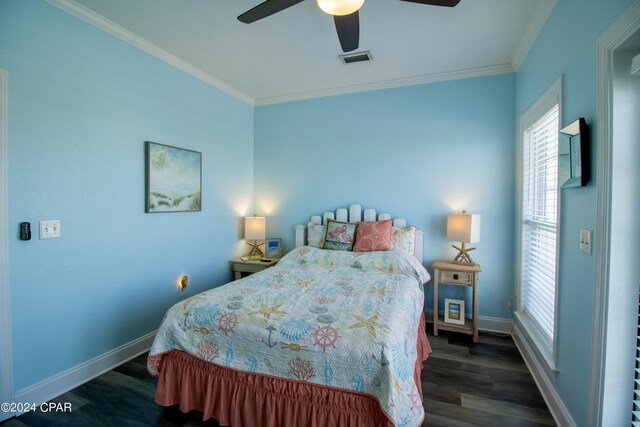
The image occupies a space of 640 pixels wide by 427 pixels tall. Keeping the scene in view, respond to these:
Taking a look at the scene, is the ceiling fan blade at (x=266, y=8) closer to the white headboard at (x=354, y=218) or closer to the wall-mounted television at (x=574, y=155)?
the wall-mounted television at (x=574, y=155)

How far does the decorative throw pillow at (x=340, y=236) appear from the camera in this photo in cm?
332

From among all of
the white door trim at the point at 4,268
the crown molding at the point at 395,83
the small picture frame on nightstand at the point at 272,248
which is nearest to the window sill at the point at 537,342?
the crown molding at the point at 395,83

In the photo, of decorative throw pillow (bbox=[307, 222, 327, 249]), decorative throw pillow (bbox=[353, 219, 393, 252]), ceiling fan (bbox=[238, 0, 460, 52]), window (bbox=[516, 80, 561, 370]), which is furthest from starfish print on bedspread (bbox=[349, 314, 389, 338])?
decorative throw pillow (bbox=[307, 222, 327, 249])

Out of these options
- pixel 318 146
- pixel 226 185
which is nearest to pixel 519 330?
pixel 318 146

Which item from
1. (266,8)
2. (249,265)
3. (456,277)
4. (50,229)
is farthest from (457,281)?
(50,229)

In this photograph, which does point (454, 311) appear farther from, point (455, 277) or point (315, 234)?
point (315, 234)

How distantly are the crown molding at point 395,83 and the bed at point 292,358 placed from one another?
7.94ft

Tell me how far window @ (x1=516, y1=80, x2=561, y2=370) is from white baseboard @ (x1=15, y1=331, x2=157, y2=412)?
126 inches

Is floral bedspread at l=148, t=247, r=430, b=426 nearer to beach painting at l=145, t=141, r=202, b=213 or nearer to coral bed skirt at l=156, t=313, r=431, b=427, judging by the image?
coral bed skirt at l=156, t=313, r=431, b=427

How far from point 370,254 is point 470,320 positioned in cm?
126

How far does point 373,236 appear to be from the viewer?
10.5ft

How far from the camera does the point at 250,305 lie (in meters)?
1.90

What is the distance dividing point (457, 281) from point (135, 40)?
367 centimetres

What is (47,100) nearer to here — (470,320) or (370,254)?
(370,254)
